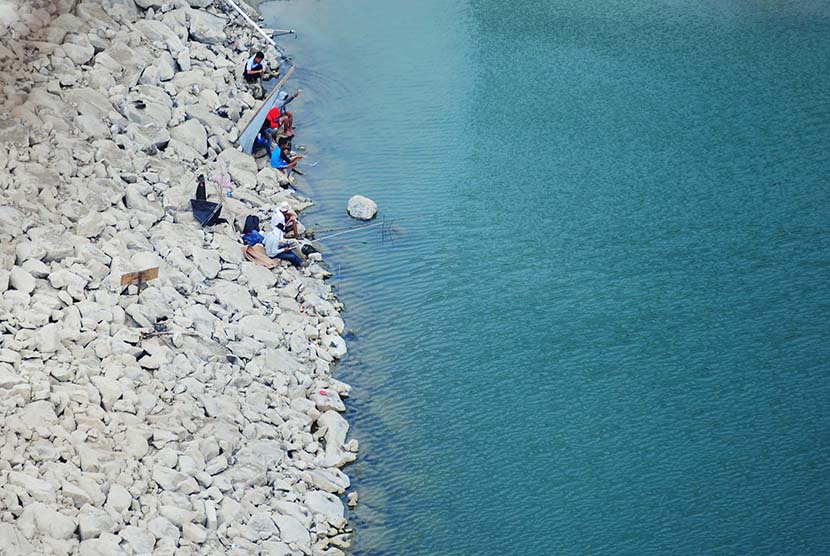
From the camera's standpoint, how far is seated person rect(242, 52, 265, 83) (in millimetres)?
22812

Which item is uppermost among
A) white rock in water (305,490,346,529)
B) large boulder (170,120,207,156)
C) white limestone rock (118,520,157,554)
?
large boulder (170,120,207,156)

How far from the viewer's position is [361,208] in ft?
62.4

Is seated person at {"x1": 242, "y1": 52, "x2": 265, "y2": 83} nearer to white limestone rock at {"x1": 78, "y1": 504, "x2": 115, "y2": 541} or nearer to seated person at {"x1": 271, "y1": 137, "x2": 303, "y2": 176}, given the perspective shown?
seated person at {"x1": 271, "y1": 137, "x2": 303, "y2": 176}

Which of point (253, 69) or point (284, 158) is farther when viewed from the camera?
point (253, 69)

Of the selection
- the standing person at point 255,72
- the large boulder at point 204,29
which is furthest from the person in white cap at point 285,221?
the large boulder at point 204,29

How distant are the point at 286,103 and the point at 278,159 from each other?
3227 mm

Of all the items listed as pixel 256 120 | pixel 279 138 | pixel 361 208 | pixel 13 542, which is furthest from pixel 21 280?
pixel 279 138

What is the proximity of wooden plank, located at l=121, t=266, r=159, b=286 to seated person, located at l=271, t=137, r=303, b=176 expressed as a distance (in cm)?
614

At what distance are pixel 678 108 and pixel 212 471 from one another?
16335 millimetres

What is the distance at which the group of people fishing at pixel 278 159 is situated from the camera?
55.8 ft

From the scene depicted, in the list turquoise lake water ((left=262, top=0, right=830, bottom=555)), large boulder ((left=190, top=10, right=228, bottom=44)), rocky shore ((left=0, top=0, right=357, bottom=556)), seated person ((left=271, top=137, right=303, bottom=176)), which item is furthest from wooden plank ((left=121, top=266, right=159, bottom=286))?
large boulder ((left=190, top=10, right=228, bottom=44))

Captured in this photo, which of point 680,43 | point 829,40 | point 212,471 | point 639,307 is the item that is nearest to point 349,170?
point 639,307

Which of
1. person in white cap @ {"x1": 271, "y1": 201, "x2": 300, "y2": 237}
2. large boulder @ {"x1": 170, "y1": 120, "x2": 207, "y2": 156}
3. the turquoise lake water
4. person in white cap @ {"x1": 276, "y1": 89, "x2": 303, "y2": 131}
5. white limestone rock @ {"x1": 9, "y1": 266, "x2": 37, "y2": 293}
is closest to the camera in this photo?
white limestone rock @ {"x1": 9, "y1": 266, "x2": 37, "y2": 293}

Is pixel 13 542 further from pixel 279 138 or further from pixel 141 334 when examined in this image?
pixel 279 138
